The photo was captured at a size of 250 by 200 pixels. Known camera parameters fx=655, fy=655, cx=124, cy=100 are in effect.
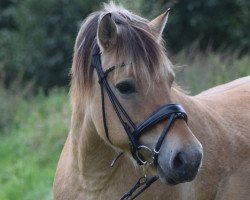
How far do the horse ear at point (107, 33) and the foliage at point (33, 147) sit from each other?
135 inches

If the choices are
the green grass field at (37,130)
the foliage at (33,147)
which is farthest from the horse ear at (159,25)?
the foliage at (33,147)

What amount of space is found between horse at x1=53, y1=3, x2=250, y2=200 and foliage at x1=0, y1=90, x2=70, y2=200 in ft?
9.58

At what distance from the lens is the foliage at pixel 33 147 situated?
7.50 meters

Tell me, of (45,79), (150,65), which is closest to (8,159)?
(150,65)

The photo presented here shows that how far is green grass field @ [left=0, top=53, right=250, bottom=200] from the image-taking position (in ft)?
25.0

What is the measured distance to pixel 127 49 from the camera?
3861mm

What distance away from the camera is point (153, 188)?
4176mm

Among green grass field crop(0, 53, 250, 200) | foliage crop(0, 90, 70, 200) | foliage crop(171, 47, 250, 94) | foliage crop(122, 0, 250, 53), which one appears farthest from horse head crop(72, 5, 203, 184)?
foliage crop(122, 0, 250, 53)

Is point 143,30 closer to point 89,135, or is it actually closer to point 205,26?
point 89,135

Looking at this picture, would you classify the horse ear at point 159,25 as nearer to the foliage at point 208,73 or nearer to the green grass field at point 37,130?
the green grass field at point 37,130

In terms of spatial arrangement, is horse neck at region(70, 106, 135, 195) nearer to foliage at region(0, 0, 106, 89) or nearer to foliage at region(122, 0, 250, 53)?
foliage at region(122, 0, 250, 53)

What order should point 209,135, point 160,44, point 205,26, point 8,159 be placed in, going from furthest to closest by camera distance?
point 205,26
point 8,159
point 209,135
point 160,44

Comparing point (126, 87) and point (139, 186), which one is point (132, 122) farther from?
point (139, 186)

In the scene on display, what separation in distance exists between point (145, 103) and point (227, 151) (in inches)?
41.6
